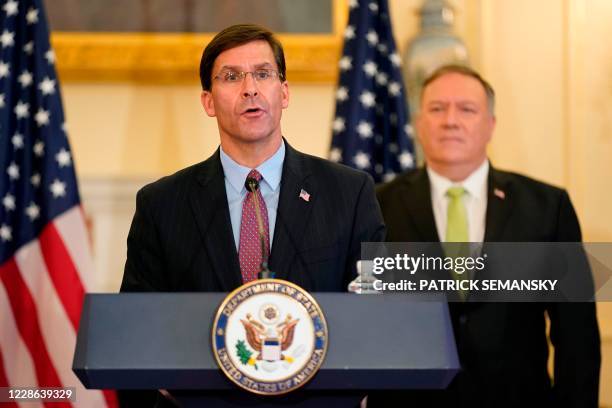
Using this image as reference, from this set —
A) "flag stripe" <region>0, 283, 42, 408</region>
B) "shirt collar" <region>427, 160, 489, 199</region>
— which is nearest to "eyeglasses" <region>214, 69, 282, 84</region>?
"shirt collar" <region>427, 160, 489, 199</region>

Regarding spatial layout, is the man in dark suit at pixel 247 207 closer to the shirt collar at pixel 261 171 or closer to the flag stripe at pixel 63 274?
the shirt collar at pixel 261 171

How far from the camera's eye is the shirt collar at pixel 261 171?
2387mm

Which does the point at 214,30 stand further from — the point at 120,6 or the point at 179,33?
the point at 120,6

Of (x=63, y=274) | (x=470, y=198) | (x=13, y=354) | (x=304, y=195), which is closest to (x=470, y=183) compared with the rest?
(x=470, y=198)

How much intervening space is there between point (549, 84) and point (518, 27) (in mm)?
394

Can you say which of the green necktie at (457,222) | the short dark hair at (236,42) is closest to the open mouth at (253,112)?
the short dark hair at (236,42)

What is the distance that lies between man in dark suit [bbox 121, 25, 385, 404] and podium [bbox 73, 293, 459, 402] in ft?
1.22

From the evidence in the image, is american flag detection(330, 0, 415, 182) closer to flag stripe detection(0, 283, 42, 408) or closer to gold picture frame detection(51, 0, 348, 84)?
gold picture frame detection(51, 0, 348, 84)

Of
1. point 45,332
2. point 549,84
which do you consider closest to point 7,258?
point 45,332

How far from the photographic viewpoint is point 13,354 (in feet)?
13.5

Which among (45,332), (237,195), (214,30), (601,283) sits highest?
(214,30)

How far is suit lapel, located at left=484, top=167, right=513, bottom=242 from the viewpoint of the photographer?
368 cm

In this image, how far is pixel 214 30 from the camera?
5.22 m

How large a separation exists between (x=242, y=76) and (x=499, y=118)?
10.6 feet
